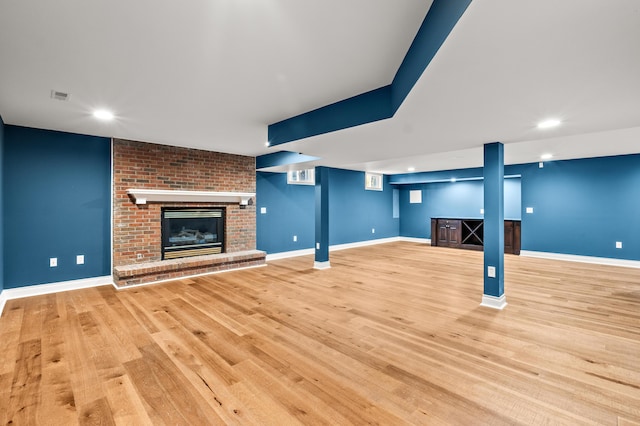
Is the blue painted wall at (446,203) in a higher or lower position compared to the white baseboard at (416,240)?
higher

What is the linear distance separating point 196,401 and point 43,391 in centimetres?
107

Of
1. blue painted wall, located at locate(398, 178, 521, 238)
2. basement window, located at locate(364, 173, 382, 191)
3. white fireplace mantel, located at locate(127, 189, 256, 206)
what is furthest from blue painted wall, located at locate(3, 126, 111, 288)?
blue painted wall, located at locate(398, 178, 521, 238)

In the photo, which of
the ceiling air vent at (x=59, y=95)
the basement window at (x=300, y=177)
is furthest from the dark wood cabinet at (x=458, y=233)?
the ceiling air vent at (x=59, y=95)

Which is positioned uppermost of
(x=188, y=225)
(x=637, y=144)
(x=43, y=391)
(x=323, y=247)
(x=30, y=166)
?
(x=637, y=144)

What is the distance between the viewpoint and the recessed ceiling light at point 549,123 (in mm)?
2730

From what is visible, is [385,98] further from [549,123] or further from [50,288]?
[50,288]

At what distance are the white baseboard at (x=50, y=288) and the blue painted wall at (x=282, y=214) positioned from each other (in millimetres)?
2883

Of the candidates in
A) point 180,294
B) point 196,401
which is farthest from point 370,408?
point 180,294

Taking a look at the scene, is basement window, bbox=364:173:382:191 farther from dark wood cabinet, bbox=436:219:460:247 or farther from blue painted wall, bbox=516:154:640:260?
blue painted wall, bbox=516:154:640:260

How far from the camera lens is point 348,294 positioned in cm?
409

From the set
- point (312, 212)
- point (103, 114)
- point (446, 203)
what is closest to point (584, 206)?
point (446, 203)

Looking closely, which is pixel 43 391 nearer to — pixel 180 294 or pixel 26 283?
pixel 180 294

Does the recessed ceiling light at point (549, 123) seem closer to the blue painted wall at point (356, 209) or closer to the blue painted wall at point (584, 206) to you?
the blue painted wall at point (584, 206)

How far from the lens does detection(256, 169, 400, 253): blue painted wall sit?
670 cm
